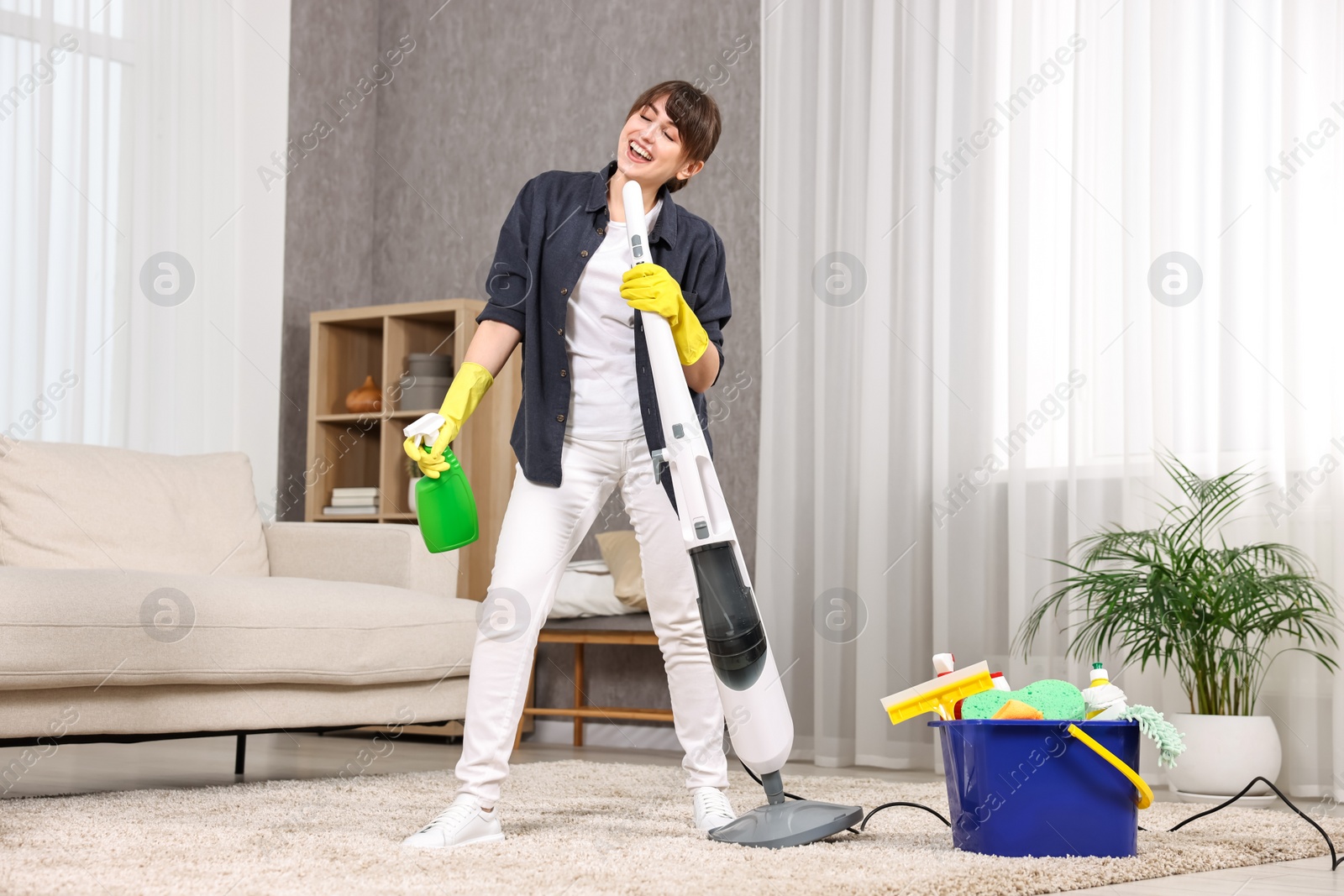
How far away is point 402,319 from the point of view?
4246 millimetres

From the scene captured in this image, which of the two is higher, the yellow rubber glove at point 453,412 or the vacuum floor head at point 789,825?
the yellow rubber glove at point 453,412

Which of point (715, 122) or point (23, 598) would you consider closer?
point (715, 122)

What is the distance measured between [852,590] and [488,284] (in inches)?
70.0

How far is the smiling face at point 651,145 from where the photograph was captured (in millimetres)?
1856

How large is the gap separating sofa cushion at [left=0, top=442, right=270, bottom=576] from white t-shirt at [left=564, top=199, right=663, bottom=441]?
136 cm

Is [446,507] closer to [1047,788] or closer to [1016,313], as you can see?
[1047,788]

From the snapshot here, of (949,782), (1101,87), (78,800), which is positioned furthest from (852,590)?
(78,800)

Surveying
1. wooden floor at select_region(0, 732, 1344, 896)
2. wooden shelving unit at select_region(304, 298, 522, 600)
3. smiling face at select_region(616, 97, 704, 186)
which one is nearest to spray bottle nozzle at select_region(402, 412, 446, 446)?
smiling face at select_region(616, 97, 704, 186)

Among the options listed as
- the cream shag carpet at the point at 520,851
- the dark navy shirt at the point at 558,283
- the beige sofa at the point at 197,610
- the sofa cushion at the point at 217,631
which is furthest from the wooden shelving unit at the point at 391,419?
the dark navy shirt at the point at 558,283

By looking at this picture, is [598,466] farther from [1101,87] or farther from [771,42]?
[771,42]

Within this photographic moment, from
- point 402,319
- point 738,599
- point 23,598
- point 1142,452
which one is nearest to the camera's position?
point 738,599

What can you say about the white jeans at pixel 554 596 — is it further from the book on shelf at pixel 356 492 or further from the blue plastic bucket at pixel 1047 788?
the book on shelf at pixel 356 492

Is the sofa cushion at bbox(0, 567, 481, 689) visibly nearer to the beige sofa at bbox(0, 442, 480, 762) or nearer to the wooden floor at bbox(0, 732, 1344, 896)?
the beige sofa at bbox(0, 442, 480, 762)

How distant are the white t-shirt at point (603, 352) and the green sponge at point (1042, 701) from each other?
23.2 inches
